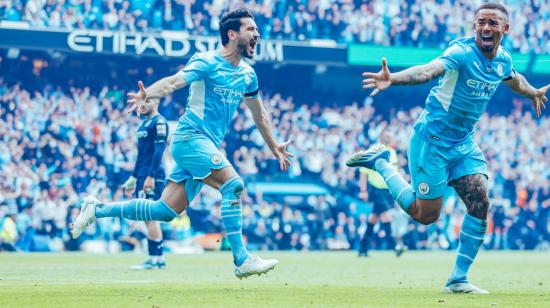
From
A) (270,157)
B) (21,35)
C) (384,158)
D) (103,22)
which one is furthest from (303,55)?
(384,158)

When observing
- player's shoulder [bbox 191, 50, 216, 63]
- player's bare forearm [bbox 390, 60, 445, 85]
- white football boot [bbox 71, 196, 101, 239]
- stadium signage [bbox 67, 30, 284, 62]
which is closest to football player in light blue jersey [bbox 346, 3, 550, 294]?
player's bare forearm [bbox 390, 60, 445, 85]

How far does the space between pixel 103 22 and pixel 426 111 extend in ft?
70.8

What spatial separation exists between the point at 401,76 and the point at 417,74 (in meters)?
0.23

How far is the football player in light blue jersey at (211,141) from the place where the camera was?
9.53 m

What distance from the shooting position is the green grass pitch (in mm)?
8109

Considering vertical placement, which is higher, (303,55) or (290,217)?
(303,55)

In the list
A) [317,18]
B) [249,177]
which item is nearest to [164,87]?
[249,177]

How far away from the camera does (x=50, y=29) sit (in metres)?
29.1

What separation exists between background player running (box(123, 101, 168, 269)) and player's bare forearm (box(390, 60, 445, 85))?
21.2 ft

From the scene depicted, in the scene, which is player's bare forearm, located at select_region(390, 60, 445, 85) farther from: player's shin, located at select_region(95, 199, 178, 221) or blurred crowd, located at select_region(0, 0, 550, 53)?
blurred crowd, located at select_region(0, 0, 550, 53)

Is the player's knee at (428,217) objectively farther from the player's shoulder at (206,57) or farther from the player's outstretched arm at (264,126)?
the player's shoulder at (206,57)

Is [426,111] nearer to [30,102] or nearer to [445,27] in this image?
[30,102]

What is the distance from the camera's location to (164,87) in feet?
29.2

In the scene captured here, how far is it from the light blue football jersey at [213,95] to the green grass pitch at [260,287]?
5.20 ft
